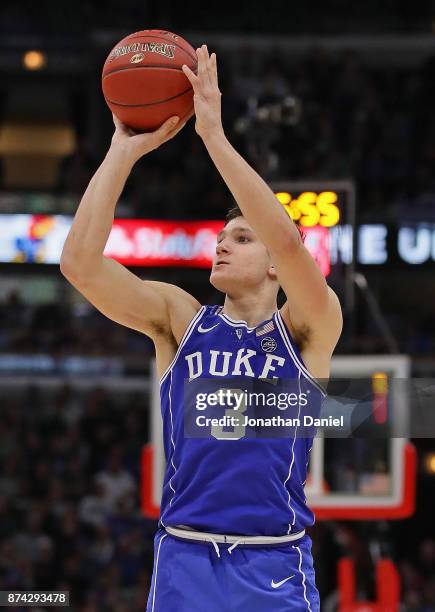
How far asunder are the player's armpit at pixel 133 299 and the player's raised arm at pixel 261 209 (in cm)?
42

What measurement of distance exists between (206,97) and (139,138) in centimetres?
32

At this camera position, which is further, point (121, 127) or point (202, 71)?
point (121, 127)

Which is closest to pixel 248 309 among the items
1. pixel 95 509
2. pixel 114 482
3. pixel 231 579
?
pixel 231 579

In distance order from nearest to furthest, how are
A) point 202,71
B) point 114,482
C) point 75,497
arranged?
point 202,71, point 114,482, point 75,497

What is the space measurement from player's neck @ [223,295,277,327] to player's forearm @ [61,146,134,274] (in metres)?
0.54

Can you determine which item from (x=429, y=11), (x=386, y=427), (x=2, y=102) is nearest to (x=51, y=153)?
(x=2, y=102)

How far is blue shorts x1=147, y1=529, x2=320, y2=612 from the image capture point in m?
3.47

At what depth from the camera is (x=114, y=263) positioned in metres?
3.69

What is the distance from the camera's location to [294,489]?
3.64m

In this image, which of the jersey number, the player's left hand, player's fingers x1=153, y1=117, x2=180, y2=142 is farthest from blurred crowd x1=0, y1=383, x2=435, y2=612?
the player's left hand

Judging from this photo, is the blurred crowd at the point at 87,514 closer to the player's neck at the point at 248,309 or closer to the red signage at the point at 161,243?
the red signage at the point at 161,243

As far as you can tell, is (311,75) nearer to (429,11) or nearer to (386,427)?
(429,11)

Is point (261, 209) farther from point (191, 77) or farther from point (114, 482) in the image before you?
point (114, 482)

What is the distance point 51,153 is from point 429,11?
6.93 meters
